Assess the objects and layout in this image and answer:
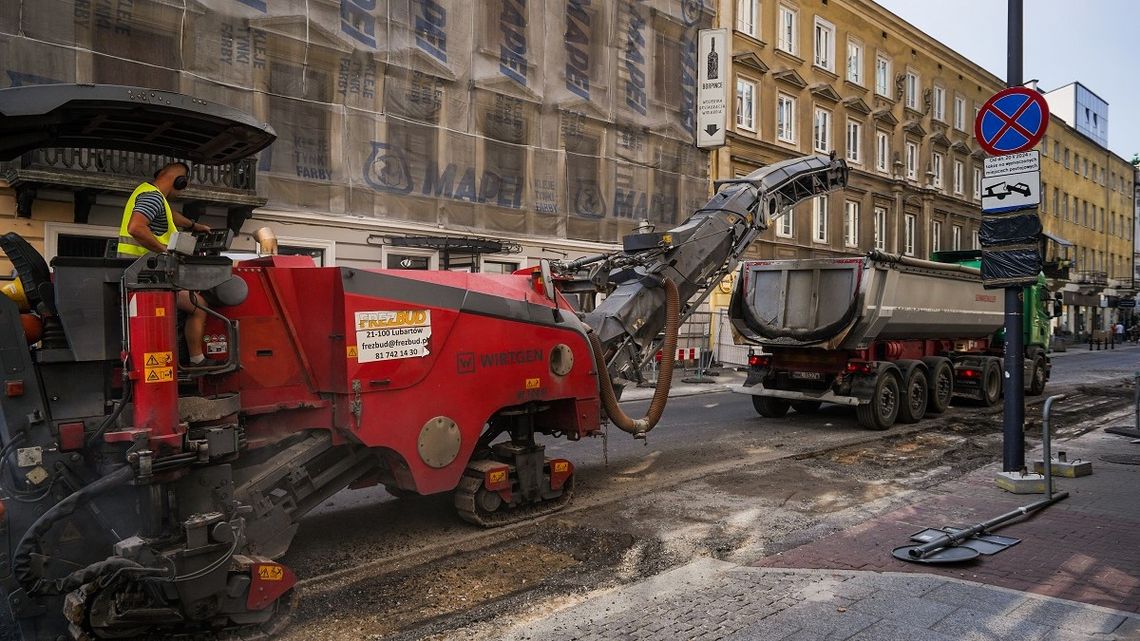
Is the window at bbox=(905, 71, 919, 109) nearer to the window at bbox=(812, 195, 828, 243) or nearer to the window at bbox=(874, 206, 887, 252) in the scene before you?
the window at bbox=(874, 206, 887, 252)

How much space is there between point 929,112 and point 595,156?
2402 centimetres

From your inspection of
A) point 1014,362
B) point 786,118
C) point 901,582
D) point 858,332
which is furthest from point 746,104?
point 901,582

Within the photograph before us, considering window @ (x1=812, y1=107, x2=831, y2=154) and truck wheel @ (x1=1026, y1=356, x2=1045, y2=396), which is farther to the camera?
window @ (x1=812, y1=107, x2=831, y2=154)

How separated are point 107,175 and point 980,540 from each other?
1291cm

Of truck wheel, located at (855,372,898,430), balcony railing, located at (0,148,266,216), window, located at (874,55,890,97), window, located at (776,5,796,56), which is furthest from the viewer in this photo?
window, located at (874,55,890,97)

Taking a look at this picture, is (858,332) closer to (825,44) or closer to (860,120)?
(825,44)

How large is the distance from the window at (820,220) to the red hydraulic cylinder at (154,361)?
93.6 ft

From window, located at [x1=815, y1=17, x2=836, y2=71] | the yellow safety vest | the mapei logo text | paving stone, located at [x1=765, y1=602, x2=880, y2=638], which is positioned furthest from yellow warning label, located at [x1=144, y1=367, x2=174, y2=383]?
window, located at [x1=815, y1=17, x2=836, y2=71]

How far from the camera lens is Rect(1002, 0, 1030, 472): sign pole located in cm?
759

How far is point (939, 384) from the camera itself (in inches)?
521

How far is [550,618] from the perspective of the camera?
4457 mm

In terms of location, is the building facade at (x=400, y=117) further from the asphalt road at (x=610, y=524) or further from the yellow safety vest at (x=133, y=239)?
the yellow safety vest at (x=133, y=239)

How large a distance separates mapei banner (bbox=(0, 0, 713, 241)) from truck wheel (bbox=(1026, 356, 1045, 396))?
427 inches

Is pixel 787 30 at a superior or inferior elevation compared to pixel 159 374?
superior
